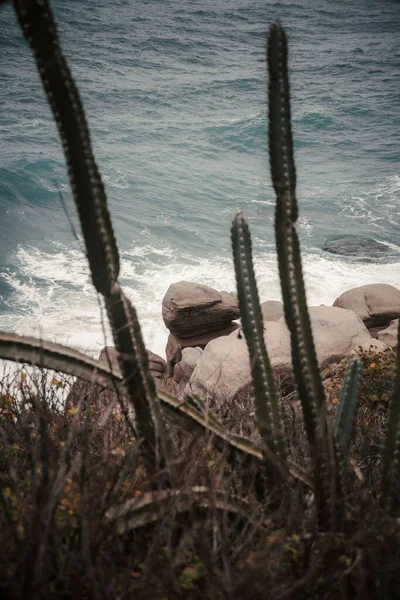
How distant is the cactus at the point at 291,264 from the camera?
6.53 ft

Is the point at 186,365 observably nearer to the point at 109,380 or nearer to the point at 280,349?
the point at 280,349

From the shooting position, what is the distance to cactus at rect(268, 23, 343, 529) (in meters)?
1.99

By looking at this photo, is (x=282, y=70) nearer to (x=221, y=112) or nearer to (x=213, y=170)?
(x=213, y=170)

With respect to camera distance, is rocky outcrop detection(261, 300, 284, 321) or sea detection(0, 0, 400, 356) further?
sea detection(0, 0, 400, 356)

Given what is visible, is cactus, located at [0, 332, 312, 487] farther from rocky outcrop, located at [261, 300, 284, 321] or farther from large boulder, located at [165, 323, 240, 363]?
rocky outcrop, located at [261, 300, 284, 321]

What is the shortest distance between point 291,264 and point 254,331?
1.02ft

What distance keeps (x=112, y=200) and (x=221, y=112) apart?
1031cm

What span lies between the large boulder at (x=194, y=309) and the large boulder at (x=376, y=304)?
206cm

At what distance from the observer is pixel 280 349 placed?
19.1 feet

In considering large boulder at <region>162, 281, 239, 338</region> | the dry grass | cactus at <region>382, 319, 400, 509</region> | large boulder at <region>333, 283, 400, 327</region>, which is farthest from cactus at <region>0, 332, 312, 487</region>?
large boulder at <region>333, 283, 400, 327</region>

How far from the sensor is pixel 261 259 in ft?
44.5

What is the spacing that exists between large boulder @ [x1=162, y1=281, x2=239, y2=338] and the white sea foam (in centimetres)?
131

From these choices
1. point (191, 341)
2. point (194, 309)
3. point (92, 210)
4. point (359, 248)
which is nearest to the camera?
point (92, 210)

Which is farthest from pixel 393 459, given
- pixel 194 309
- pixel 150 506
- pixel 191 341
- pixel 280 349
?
pixel 191 341
